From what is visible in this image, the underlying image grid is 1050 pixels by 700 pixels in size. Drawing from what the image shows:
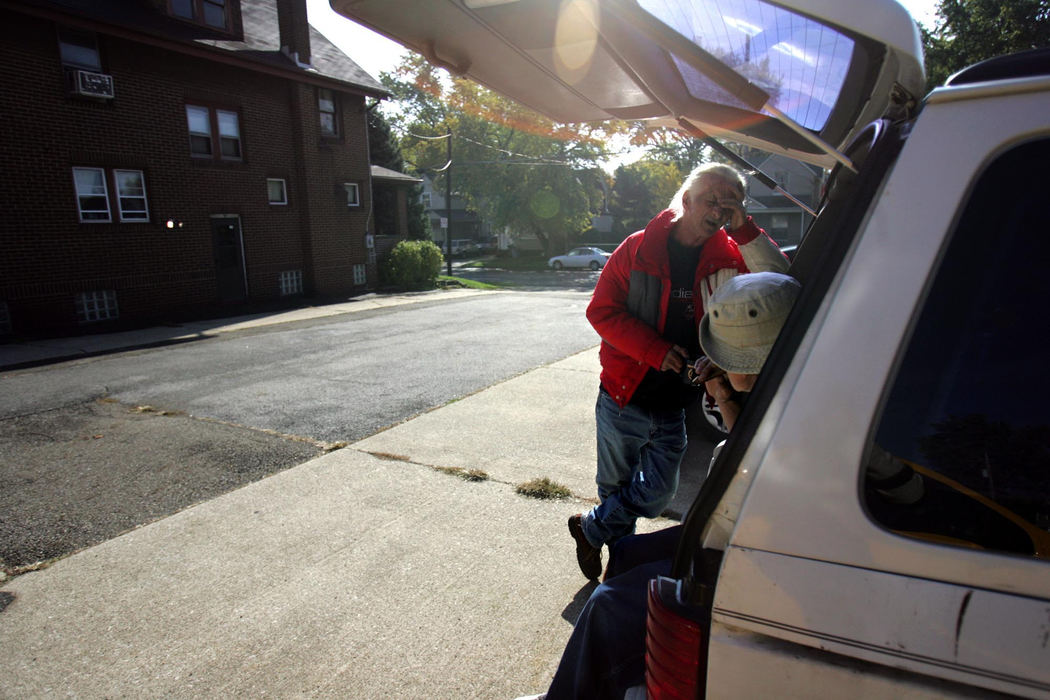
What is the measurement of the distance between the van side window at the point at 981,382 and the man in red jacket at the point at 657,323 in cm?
129

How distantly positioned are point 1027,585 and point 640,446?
1832 millimetres

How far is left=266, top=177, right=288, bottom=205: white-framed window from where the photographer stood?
1672 cm

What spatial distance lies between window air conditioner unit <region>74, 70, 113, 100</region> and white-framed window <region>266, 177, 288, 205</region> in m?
4.31

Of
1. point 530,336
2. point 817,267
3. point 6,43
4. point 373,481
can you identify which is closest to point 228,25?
point 6,43

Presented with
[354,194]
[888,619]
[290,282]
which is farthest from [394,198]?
[888,619]

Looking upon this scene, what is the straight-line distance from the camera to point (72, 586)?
3158 millimetres

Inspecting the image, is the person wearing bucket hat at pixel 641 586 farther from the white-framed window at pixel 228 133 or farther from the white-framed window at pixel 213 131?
the white-framed window at pixel 228 133

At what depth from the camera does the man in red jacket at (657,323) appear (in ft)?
7.88

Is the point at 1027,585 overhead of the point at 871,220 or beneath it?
beneath

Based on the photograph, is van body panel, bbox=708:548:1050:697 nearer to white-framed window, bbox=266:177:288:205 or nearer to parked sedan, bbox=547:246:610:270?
white-framed window, bbox=266:177:288:205

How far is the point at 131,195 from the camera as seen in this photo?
43.9 ft

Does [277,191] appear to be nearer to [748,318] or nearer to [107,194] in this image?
[107,194]

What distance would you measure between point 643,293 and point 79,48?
1460 centimetres

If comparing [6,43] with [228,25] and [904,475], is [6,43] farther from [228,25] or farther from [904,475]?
[904,475]
